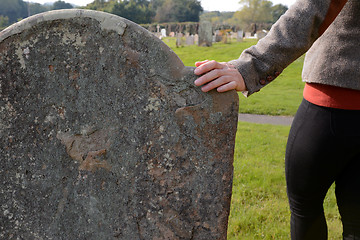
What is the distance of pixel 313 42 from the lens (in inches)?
62.1

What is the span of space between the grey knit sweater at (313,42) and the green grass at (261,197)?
5.92 ft

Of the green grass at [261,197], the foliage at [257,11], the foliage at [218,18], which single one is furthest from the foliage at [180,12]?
the green grass at [261,197]

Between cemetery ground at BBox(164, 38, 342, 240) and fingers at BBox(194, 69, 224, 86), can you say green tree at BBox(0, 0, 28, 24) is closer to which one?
cemetery ground at BBox(164, 38, 342, 240)

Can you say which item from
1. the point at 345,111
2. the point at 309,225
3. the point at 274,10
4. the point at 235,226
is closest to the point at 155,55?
the point at 345,111

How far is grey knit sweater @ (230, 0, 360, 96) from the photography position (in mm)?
1503

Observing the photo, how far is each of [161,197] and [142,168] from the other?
16cm

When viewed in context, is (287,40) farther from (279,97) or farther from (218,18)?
(218,18)

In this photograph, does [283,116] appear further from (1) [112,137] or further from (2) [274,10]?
(2) [274,10]

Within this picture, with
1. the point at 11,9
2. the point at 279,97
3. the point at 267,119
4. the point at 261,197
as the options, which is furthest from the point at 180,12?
the point at 261,197

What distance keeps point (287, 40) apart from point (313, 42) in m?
0.14

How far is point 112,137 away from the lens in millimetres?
1611

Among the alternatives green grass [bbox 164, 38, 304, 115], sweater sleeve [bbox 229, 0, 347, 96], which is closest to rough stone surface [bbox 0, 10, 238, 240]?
sweater sleeve [bbox 229, 0, 347, 96]

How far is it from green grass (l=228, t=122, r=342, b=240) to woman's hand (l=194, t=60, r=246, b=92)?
1.84 meters

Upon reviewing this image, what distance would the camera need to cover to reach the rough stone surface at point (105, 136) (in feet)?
5.08
